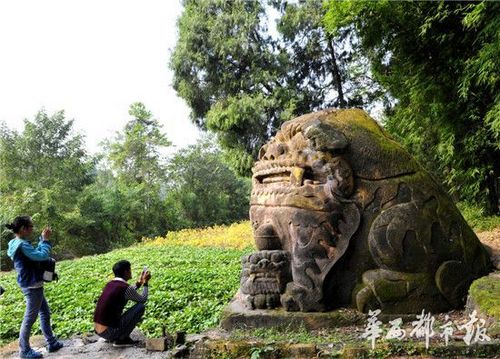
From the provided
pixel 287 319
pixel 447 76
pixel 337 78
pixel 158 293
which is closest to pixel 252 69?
pixel 337 78

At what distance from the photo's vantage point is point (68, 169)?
61.8 feet

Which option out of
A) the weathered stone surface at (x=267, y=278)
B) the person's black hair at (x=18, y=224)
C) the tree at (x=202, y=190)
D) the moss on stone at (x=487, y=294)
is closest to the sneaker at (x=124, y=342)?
the weathered stone surface at (x=267, y=278)

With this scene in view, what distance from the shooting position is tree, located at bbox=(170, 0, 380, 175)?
1631 centimetres

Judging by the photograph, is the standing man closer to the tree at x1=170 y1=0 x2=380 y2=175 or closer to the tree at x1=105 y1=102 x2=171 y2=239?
the tree at x1=170 y1=0 x2=380 y2=175

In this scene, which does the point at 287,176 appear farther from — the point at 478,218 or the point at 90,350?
the point at 478,218

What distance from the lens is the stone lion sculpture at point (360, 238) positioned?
4074mm

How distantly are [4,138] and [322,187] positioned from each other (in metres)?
17.0

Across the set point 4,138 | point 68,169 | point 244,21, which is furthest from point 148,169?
point 244,21

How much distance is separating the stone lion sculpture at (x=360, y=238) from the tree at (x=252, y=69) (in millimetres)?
11785

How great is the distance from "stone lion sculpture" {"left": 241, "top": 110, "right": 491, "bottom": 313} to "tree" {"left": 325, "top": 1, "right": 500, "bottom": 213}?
4.58 meters

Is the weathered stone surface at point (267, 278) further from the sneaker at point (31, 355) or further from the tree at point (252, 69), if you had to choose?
the tree at point (252, 69)

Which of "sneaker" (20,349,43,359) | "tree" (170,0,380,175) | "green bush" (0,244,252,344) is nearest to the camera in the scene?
"sneaker" (20,349,43,359)

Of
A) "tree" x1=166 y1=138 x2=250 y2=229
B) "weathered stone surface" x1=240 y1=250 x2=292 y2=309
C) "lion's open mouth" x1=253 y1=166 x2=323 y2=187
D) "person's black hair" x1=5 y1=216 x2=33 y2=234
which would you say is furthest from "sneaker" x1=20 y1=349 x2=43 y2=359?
"tree" x1=166 y1=138 x2=250 y2=229

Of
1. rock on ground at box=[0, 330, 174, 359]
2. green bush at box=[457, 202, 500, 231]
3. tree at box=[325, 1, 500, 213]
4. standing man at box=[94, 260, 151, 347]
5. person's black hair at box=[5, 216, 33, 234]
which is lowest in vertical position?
rock on ground at box=[0, 330, 174, 359]
